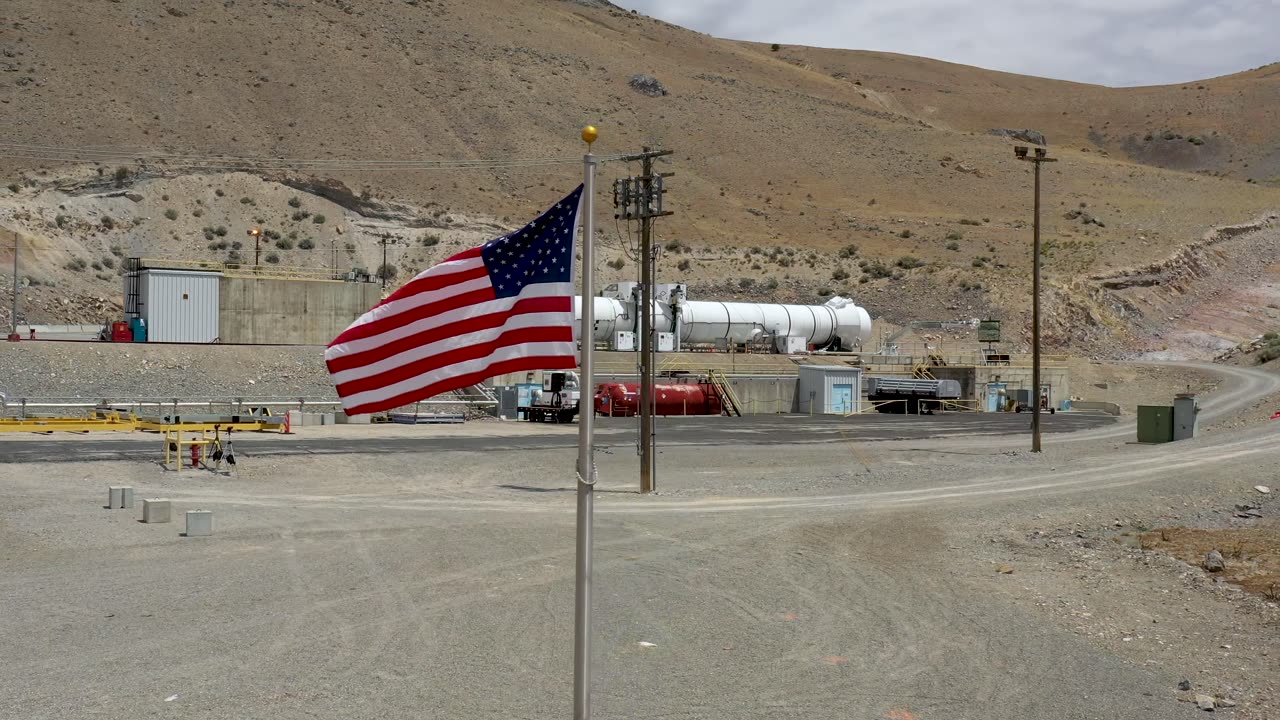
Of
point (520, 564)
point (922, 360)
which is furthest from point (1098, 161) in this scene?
point (520, 564)

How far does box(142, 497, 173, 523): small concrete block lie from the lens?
70.9ft

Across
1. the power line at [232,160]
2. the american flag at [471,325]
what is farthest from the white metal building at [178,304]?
the american flag at [471,325]

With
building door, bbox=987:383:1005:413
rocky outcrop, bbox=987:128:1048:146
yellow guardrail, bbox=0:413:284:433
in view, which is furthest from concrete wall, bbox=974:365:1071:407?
rocky outcrop, bbox=987:128:1048:146

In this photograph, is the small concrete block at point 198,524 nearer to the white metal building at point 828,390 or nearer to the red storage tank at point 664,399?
the red storage tank at point 664,399

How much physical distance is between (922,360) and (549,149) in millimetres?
56130

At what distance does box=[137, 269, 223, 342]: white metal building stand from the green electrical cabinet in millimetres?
39392

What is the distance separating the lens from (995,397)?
2640 inches

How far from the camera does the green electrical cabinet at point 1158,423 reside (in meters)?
40.5

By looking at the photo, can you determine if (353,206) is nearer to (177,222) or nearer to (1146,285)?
(177,222)

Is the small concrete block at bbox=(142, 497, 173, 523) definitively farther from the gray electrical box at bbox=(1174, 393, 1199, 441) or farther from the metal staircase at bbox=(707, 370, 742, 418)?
the metal staircase at bbox=(707, 370, 742, 418)

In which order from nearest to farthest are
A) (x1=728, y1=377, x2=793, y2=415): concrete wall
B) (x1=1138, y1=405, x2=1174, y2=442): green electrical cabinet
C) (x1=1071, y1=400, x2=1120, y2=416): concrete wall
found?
(x1=1138, y1=405, x2=1174, y2=442): green electrical cabinet, (x1=728, y1=377, x2=793, y2=415): concrete wall, (x1=1071, y1=400, x2=1120, y2=416): concrete wall

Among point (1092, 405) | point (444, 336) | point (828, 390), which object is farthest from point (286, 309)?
point (444, 336)

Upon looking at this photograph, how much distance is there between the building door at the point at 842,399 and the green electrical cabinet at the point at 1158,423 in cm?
2119

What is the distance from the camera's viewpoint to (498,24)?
5591 inches
